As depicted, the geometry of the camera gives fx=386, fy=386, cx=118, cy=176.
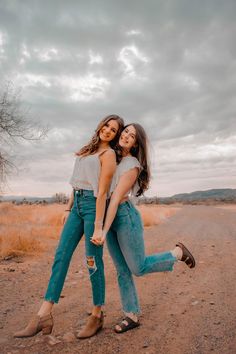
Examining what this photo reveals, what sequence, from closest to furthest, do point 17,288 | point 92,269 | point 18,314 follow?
point 92,269
point 18,314
point 17,288

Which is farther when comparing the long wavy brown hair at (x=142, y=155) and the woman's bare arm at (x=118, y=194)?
the long wavy brown hair at (x=142, y=155)

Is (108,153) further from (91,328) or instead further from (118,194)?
(91,328)

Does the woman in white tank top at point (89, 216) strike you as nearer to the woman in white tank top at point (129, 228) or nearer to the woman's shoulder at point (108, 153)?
the woman's shoulder at point (108, 153)

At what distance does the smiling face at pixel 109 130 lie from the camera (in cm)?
364

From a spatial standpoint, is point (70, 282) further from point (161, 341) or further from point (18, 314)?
point (161, 341)

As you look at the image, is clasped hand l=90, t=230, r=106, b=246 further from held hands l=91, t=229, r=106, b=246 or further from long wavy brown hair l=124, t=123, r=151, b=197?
long wavy brown hair l=124, t=123, r=151, b=197

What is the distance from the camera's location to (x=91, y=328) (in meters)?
3.62

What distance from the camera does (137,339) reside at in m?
3.49

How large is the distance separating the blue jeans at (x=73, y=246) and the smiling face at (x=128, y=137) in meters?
0.55

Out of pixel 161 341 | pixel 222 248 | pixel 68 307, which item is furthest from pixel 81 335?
pixel 222 248

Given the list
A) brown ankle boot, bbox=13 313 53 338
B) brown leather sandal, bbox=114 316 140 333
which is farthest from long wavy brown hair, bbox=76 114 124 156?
brown leather sandal, bbox=114 316 140 333

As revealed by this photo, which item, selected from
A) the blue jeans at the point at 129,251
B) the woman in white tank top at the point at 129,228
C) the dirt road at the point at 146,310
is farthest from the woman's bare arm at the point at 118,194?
the dirt road at the point at 146,310

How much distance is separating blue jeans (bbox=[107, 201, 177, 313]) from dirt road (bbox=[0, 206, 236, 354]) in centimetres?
44

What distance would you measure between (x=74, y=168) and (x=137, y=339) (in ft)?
5.50
